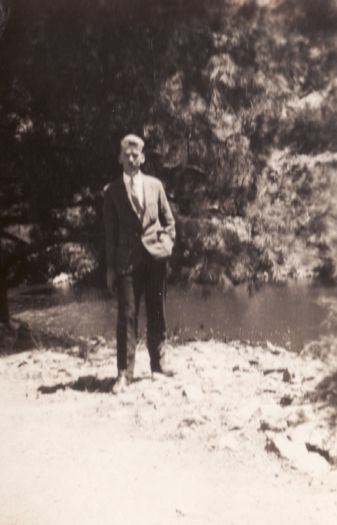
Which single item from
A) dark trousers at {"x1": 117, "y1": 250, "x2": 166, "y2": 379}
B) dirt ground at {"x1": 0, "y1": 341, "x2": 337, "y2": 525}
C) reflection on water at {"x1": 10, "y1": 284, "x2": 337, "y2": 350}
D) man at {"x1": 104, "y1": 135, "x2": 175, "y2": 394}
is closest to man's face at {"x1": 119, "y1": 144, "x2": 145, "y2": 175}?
man at {"x1": 104, "y1": 135, "x2": 175, "y2": 394}

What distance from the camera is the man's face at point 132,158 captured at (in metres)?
1.69

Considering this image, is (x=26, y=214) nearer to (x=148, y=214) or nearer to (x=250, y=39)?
(x=148, y=214)

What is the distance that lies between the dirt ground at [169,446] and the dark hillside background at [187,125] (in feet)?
0.93

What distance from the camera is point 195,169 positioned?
1716mm

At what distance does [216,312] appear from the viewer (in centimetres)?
169

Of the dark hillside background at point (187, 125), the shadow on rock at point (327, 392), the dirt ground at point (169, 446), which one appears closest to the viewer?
the dirt ground at point (169, 446)

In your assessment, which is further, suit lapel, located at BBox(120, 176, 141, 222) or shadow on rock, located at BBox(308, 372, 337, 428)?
suit lapel, located at BBox(120, 176, 141, 222)

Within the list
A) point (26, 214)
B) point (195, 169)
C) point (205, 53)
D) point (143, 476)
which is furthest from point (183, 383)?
point (205, 53)

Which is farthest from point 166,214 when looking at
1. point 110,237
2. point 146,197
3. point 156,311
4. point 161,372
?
point 161,372

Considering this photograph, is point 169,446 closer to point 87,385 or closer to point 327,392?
point 87,385

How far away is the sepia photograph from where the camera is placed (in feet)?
4.96

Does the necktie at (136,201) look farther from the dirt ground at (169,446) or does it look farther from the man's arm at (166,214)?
the dirt ground at (169,446)

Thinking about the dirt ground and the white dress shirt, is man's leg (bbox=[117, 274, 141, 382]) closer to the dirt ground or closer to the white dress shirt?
the dirt ground

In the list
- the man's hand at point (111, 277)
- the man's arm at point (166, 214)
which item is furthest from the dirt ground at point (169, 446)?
the man's arm at point (166, 214)
